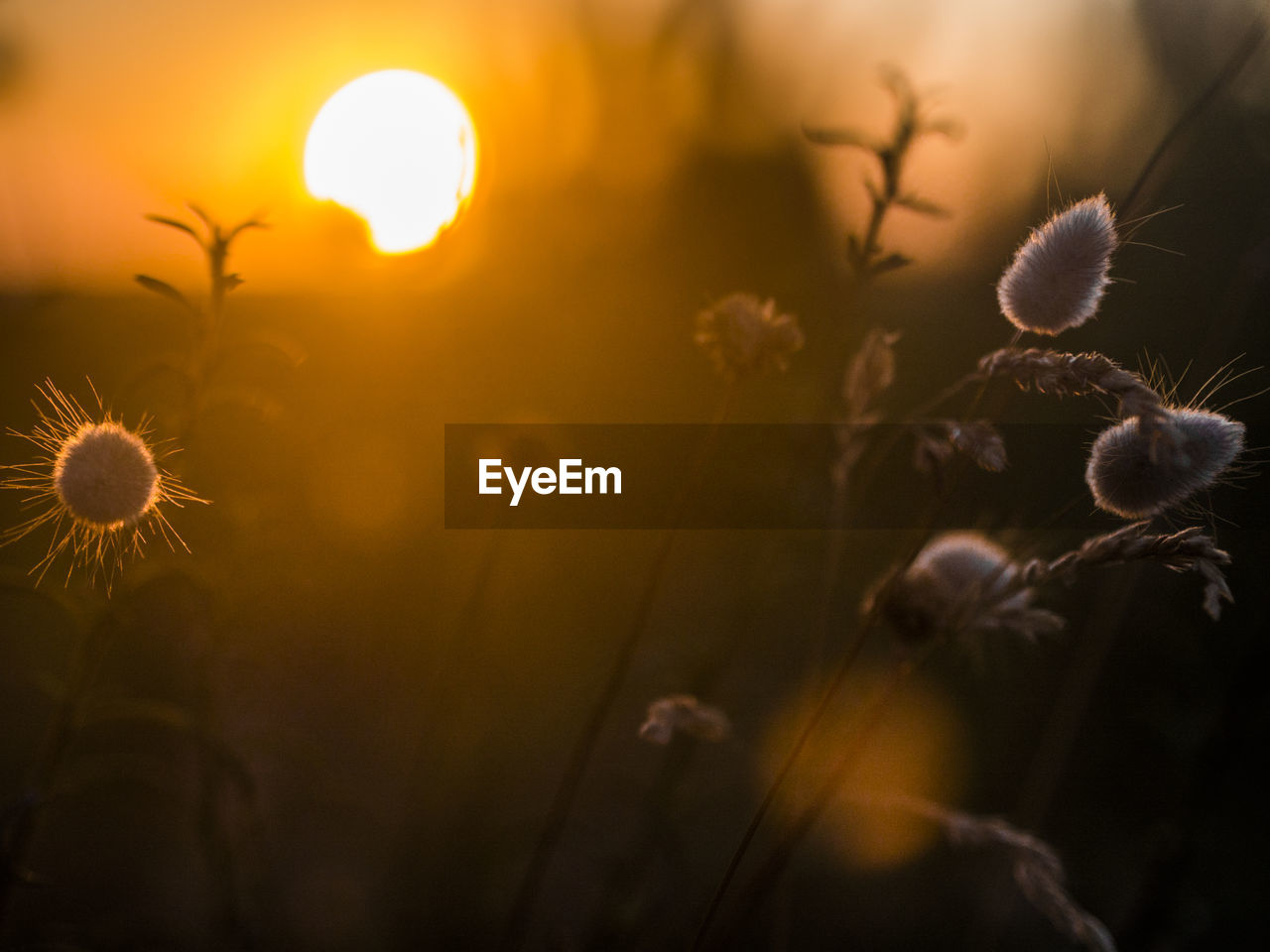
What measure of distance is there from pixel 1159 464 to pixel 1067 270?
0.22m

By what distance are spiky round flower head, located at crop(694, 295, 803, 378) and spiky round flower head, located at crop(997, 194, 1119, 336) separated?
0.84 feet

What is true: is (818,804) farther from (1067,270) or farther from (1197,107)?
(1197,107)

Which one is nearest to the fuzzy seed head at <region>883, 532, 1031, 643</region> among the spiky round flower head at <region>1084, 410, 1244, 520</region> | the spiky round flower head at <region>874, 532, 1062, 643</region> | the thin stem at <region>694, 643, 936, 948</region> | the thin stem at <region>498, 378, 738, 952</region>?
the spiky round flower head at <region>874, 532, 1062, 643</region>

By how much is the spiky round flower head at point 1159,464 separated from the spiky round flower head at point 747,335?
0.36 m

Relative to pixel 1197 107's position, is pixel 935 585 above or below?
below

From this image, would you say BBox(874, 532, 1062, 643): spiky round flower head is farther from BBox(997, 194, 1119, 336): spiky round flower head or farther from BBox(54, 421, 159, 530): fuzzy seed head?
BBox(54, 421, 159, 530): fuzzy seed head

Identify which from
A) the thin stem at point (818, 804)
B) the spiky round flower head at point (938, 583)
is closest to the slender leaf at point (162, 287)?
the thin stem at point (818, 804)

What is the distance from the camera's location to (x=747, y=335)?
3.22 ft

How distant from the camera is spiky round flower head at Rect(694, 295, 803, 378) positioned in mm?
972

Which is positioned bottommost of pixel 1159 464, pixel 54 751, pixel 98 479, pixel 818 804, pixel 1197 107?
pixel 54 751

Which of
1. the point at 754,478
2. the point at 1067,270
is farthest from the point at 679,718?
the point at 754,478

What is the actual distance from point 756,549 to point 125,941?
129 centimetres
